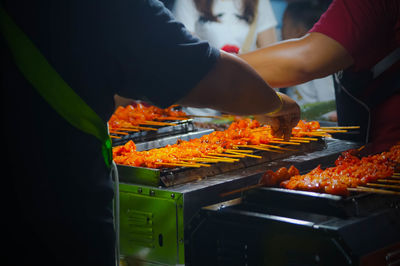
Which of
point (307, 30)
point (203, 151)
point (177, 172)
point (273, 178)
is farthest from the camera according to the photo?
point (307, 30)

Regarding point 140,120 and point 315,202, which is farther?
point 140,120

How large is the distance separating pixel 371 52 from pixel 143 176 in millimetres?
1647

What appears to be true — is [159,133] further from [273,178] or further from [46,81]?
[46,81]

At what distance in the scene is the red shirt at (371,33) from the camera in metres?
3.21

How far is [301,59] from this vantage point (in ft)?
10.9

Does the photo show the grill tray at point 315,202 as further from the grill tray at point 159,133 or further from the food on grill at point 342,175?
the grill tray at point 159,133

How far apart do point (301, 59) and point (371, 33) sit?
0.45 meters

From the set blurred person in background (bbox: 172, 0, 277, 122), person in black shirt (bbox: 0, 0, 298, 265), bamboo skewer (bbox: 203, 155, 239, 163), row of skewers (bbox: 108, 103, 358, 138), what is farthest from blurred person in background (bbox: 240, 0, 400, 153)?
blurred person in background (bbox: 172, 0, 277, 122)

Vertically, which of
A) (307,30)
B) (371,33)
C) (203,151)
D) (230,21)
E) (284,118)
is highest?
(230,21)

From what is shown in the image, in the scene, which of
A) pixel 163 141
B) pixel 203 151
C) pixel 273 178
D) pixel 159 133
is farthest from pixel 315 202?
pixel 159 133

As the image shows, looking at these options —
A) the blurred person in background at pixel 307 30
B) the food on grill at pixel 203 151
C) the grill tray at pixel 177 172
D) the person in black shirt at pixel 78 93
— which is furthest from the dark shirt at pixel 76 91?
the blurred person in background at pixel 307 30

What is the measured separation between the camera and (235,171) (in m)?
3.04

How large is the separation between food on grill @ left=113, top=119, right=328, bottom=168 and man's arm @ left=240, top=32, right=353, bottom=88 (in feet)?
1.30

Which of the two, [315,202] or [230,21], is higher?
[230,21]
